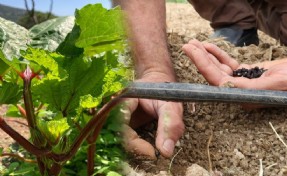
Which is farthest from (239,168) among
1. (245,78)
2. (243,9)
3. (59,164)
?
(243,9)

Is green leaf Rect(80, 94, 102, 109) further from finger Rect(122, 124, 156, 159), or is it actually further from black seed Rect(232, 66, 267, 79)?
black seed Rect(232, 66, 267, 79)

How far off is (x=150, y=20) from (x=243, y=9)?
0.97 metres

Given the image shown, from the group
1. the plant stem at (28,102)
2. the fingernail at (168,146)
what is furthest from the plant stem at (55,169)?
the fingernail at (168,146)

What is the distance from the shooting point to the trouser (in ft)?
8.44

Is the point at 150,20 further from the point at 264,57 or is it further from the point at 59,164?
the point at 59,164

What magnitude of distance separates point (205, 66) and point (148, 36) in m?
0.20

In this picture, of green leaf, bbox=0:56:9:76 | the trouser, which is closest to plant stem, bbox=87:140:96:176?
green leaf, bbox=0:56:9:76

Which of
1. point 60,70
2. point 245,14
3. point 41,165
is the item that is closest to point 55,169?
point 41,165

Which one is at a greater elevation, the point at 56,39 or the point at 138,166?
the point at 56,39

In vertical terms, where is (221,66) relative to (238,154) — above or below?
above

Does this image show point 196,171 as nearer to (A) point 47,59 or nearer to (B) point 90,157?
(B) point 90,157

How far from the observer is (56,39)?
103 centimetres

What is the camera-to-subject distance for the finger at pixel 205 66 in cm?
162

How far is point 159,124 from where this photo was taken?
53.5 inches
